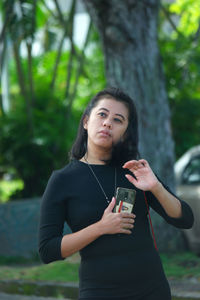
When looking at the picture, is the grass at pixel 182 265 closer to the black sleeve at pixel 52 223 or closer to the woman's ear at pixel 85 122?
the woman's ear at pixel 85 122

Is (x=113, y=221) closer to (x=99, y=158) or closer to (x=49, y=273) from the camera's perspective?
(x=99, y=158)

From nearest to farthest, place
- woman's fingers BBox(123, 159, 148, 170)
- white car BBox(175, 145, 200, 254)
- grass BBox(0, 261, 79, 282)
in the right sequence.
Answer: woman's fingers BBox(123, 159, 148, 170), grass BBox(0, 261, 79, 282), white car BBox(175, 145, 200, 254)

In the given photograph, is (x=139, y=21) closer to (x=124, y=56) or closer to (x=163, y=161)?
(x=124, y=56)

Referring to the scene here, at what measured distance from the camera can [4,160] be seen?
11.9m

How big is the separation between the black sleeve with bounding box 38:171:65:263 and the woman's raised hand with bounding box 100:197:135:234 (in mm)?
206

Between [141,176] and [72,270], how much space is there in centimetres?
487

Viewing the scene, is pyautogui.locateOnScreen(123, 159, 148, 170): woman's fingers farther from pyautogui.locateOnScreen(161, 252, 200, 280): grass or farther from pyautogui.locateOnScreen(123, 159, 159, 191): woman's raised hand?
pyautogui.locateOnScreen(161, 252, 200, 280): grass

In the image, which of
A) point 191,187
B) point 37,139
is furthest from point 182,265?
point 37,139

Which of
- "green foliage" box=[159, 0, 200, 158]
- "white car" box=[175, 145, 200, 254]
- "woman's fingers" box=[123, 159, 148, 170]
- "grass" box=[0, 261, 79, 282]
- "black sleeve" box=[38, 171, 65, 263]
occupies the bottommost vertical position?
"grass" box=[0, 261, 79, 282]

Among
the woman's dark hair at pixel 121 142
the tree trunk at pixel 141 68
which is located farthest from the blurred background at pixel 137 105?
the woman's dark hair at pixel 121 142

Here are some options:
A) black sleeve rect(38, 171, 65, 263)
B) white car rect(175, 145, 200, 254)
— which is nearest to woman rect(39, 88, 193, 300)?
black sleeve rect(38, 171, 65, 263)

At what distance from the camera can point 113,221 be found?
232cm

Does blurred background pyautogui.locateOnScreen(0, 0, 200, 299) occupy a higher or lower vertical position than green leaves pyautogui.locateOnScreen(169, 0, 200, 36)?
lower

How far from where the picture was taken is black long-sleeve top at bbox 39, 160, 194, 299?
2383 mm
